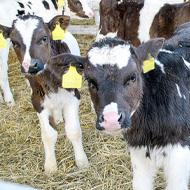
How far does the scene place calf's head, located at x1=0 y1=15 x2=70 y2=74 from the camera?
11.0 feet

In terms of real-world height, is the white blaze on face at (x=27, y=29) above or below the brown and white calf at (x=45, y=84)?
above

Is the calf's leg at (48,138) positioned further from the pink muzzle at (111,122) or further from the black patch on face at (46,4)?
the black patch on face at (46,4)

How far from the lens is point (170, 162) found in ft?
8.78

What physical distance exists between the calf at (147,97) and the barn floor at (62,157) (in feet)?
2.32

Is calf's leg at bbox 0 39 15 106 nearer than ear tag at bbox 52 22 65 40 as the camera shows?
No

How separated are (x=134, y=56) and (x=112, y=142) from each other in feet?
6.49

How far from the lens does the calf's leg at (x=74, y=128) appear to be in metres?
3.79

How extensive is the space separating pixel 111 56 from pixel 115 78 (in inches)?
8.2

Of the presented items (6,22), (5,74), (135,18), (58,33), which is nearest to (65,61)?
(58,33)

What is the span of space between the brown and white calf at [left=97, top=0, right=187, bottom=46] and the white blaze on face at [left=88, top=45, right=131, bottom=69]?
313 centimetres

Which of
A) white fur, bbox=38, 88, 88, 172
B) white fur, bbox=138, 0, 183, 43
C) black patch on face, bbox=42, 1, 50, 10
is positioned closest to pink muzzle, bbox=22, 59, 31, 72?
white fur, bbox=38, 88, 88, 172

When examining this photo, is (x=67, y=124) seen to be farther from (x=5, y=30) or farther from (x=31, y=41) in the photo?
(x=5, y=30)

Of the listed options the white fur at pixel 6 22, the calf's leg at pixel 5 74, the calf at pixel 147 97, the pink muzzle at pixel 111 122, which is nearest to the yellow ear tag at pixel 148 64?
the calf at pixel 147 97

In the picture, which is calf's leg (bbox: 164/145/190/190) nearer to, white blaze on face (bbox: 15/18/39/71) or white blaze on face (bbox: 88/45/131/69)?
white blaze on face (bbox: 88/45/131/69)
